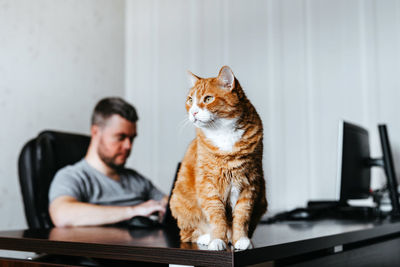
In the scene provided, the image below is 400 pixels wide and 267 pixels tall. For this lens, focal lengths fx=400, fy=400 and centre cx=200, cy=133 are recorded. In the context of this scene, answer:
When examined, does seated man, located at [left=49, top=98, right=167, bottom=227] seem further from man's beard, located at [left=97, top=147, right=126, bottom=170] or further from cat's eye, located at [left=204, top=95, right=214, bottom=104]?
cat's eye, located at [left=204, top=95, right=214, bottom=104]

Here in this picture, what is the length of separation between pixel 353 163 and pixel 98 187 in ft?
3.55

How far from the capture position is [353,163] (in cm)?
162

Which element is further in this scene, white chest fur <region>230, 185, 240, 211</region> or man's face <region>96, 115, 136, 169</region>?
man's face <region>96, 115, 136, 169</region>

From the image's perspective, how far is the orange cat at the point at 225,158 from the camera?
0.70 m

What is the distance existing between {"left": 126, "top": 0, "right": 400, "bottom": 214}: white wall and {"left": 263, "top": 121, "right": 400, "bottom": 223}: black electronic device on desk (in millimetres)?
402

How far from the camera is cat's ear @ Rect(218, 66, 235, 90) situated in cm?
71

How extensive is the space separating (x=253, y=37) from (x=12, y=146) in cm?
161

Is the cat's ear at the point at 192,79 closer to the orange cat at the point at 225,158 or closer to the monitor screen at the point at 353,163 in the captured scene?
the orange cat at the point at 225,158

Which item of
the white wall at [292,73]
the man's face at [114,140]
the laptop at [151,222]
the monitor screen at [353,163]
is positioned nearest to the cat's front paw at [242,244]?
the laptop at [151,222]

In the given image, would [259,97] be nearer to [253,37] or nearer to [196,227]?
[253,37]

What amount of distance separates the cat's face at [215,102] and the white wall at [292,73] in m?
1.49

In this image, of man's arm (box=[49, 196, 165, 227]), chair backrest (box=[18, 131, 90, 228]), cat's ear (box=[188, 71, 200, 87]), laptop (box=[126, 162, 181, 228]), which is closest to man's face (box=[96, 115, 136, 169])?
chair backrest (box=[18, 131, 90, 228])

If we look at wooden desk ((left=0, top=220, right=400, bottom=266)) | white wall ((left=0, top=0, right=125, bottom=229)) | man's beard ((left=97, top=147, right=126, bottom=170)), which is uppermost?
white wall ((left=0, top=0, right=125, bottom=229))

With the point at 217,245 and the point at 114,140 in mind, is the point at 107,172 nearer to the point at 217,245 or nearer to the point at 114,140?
the point at 114,140
